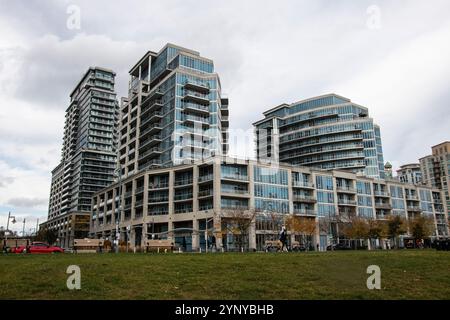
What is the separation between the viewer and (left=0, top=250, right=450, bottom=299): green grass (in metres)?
10.4

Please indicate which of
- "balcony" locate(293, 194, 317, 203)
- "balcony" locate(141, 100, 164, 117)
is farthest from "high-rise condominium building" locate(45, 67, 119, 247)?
"balcony" locate(293, 194, 317, 203)

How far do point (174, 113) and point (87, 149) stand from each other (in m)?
74.4

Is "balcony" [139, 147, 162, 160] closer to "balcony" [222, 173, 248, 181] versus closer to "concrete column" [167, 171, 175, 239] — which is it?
"concrete column" [167, 171, 175, 239]

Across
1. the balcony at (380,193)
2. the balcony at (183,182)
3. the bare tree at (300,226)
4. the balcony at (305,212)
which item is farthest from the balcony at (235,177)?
the balcony at (380,193)

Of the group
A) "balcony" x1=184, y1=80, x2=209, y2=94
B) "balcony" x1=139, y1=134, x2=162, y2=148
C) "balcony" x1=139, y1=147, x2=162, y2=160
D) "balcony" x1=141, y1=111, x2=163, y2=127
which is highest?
"balcony" x1=184, y1=80, x2=209, y2=94

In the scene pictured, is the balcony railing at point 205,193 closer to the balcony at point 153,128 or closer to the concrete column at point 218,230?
the concrete column at point 218,230

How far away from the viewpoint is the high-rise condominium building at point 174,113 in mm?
86875

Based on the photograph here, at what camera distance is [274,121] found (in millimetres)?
127750

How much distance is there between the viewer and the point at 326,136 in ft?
376

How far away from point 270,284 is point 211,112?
8061cm

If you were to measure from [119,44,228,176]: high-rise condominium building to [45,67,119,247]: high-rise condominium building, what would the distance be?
5022 centimetres

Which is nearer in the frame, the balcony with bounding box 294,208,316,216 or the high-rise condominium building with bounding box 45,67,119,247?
the balcony with bounding box 294,208,316,216

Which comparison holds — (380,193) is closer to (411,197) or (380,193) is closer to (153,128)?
(411,197)

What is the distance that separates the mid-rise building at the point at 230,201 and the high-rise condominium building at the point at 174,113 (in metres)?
7.74
